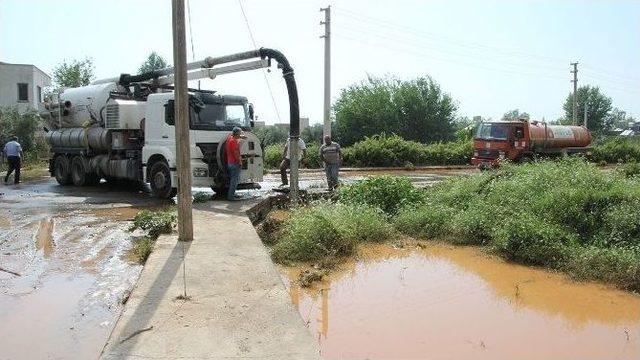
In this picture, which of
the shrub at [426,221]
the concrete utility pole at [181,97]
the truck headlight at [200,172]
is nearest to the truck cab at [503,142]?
the shrub at [426,221]

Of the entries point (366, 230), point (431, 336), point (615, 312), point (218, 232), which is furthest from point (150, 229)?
point (615, 312)

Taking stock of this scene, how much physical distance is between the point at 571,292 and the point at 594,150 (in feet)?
92.7

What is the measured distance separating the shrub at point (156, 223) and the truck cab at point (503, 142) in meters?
15.4

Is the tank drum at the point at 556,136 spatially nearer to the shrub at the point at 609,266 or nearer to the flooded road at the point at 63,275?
the shrub at the point at 609,266

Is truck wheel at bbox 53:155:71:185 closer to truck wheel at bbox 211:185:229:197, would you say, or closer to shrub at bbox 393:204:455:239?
truck wheel at bbox 211:185:229:197

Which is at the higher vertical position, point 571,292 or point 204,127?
point 204,127

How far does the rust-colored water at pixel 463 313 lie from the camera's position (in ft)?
16.8

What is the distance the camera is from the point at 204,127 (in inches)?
488

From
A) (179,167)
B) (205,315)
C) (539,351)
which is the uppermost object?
(179,167)

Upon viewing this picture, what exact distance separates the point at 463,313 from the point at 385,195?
5536 mm

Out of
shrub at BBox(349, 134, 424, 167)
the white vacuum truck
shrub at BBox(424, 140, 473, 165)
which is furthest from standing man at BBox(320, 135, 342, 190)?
shrub at BBox(424, 140, 473, 165)

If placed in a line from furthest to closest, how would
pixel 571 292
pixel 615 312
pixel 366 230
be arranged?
pixel 366 230 < pixel 571 292 < pixel 615 312

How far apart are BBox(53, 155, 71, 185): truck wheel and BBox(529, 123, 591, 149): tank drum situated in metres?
16.9

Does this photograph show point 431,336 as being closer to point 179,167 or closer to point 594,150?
point 179,167
